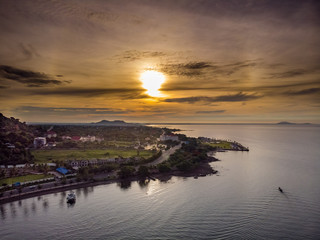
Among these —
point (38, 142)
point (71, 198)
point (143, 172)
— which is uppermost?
point (38, 142)

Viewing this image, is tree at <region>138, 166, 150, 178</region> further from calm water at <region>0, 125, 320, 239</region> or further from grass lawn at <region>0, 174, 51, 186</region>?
grass lawn at <region>0, 174, 51, 186</region>

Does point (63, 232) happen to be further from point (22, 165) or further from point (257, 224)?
point (22, 165)

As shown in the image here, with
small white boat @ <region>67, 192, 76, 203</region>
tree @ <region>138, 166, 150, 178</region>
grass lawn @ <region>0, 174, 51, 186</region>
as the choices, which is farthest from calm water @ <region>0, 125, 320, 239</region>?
grass lawn @ <region>0, 174, 51, 186</region>

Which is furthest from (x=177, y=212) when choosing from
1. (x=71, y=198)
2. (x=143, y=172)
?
(x=143, y=172)

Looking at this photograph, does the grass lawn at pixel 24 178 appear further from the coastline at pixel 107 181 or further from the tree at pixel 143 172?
the tree at pixel 143 172

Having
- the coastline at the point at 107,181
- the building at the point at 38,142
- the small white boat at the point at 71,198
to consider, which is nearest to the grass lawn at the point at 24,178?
the coastline at the point at 107,181

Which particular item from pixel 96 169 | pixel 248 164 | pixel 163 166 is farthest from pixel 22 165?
pixel 248 164

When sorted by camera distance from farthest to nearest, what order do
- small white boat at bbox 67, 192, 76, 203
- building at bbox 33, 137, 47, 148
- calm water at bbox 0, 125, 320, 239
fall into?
building at bbox 33, 137, 47, 148, small white boat at bbox 67, 192, 76, 203, calm water at bbox 0, 125, 320, 239

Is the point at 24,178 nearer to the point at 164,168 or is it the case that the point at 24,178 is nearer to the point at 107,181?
the point at 107,181
